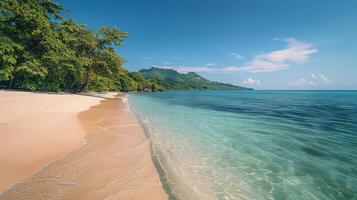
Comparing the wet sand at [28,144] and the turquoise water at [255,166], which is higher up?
the wet sand at [28,144]

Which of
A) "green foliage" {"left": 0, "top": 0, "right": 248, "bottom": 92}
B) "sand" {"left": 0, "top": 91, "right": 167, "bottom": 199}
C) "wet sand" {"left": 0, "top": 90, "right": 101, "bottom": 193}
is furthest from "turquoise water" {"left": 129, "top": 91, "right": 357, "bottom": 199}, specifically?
"green foliage" {"left": 0, "top": 0, "right": 248, "bottom": 92}

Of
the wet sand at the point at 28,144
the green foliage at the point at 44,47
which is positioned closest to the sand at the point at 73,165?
the wet sand at the point at 28,144

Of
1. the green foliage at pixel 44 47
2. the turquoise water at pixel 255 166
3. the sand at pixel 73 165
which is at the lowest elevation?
the turquoise water at pixel 255 166

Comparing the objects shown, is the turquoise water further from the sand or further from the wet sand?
the wet sand

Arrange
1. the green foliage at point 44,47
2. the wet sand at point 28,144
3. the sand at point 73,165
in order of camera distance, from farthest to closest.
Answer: the green foliage at point 44,47, the wet sand at point 28,144, the sand at point 73,165

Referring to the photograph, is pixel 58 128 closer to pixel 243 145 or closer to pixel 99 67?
pixel 243 145

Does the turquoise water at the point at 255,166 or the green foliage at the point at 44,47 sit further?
the green foliage at the point at 44,47

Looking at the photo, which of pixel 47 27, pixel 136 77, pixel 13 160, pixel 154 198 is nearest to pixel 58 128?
pixel 13 160

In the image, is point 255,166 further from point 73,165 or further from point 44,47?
point 44,47

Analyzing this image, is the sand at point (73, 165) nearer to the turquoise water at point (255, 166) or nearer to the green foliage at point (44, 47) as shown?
the turquoise water at point (255, 166)

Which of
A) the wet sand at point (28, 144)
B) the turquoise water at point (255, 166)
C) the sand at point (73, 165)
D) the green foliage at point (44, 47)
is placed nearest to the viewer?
the sand at point (73, 165)

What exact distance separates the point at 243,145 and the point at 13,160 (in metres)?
8.98

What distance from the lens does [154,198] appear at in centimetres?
432

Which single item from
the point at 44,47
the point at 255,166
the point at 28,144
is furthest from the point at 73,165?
the point at 44,47
